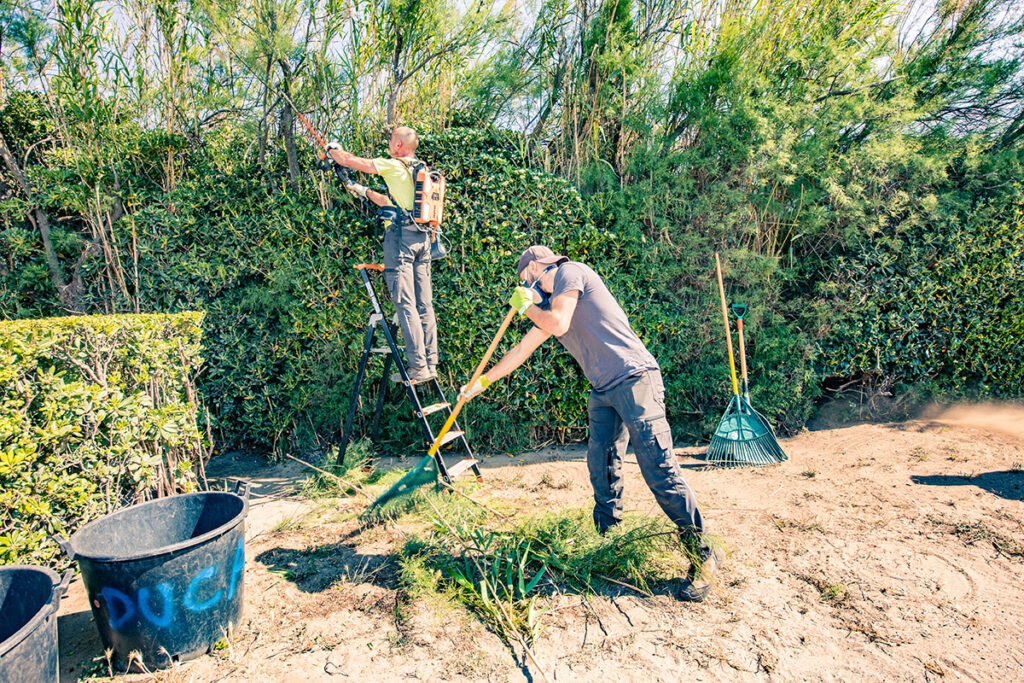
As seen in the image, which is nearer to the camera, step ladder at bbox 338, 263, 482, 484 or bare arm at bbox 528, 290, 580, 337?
bare arm at bbox 528, 290, 580, 337

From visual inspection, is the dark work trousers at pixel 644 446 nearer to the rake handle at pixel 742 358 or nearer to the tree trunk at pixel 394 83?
the rake handle at pixel 742 358

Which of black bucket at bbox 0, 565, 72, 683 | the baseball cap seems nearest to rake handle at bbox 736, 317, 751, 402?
the baseball cap

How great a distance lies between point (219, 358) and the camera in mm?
5191

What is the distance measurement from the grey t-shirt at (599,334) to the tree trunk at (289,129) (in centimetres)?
331

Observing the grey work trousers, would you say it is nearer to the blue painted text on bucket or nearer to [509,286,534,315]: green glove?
[509,286,534,315]: green glove

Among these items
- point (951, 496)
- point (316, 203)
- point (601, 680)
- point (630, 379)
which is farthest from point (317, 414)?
point (951, 496)

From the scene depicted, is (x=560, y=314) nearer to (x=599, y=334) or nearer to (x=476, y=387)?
(x=599, y=334)

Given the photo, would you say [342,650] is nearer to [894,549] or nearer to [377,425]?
[377,425]

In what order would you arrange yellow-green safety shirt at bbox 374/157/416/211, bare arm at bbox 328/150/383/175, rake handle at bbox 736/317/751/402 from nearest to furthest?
1. bare arm at bbox 328/150/383/175
2. yellow-green safety shirt at bbox 374/157/416/211
3. rake handle at bbox 736/317/751/402

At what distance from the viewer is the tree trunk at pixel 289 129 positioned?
5430mm

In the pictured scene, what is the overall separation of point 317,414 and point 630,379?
333cm

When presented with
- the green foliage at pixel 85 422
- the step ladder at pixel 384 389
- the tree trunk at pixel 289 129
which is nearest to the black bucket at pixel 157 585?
the green foliage at pixel 85 422

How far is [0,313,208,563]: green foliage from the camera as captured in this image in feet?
9.57

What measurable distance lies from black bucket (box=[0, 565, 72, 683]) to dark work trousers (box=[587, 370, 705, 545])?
2.69 meters
